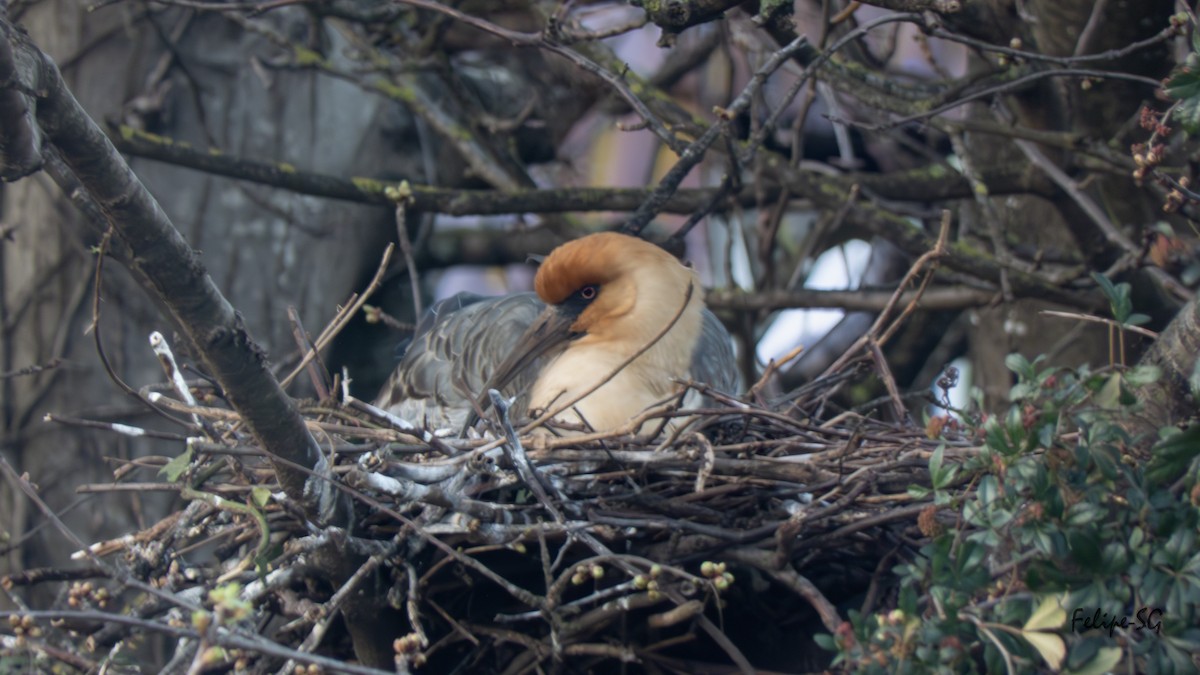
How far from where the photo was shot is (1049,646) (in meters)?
1.84

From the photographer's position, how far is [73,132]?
2010 millimetres

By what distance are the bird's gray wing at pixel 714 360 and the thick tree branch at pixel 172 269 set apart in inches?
57.8

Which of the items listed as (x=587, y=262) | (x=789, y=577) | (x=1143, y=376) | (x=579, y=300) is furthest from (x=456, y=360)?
(x=1143, y=376)

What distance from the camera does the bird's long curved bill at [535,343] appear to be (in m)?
3.57

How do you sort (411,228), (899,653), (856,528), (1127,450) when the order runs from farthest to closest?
(411,228)
(856,528)
(1127,450)
(899,653)

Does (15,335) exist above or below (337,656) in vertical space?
above

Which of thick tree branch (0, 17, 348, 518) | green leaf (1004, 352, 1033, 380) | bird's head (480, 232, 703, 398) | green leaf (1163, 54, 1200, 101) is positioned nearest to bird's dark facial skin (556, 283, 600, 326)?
bird's head (480, 232, 703, 398)

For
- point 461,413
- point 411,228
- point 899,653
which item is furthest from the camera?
point 411,228

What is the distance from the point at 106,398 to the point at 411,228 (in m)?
1.52

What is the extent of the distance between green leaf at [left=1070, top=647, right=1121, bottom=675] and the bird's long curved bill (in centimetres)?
203

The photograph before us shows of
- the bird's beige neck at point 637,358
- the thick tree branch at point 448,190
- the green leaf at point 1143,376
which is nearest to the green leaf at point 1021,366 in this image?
the green leaf at point 1143,376

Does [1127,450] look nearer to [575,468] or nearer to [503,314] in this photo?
[575,468]

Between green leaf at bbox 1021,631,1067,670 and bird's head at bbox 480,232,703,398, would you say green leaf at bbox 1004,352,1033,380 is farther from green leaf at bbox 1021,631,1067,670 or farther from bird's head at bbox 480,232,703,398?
bird's head at bbox 480,232,703,398

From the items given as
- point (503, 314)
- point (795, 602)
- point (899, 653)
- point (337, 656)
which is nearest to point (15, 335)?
point (503, 314)
